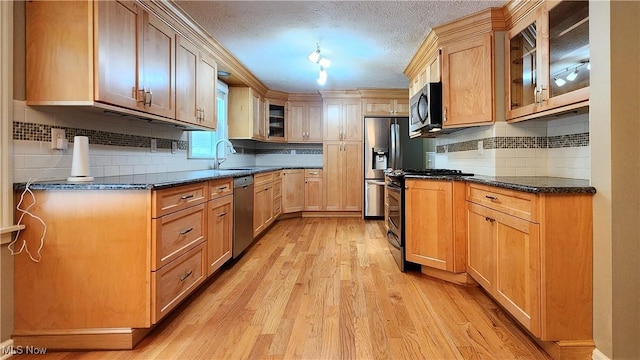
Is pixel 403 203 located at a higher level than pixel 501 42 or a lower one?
lower

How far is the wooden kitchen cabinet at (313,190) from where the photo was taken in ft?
18.7

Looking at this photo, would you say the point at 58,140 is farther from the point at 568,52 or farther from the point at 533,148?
the point at 533,148

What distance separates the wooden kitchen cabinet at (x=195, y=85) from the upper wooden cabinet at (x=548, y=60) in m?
2.62

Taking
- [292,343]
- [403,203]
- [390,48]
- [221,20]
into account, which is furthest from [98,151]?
[390,48]

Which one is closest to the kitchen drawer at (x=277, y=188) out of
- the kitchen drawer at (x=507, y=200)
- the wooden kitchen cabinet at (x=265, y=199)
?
the wooden kitchen cabinet at (x=265, y=199)

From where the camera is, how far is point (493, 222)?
6.84 ft

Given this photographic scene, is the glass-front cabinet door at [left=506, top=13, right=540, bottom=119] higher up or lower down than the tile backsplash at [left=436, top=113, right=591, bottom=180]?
higher up

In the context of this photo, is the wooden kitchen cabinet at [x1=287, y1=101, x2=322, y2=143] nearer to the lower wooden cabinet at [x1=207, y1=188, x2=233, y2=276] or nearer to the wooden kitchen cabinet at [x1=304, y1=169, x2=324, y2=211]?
the wooden kitchen cabinet at [x1=304, y1=169, x2=324, y2=211]

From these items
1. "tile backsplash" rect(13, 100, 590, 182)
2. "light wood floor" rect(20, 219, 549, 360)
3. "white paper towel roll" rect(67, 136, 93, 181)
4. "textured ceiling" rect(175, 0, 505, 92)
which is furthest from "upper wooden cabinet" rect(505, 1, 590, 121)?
"white paper towel roll" rect(67, 136, 93, 181)

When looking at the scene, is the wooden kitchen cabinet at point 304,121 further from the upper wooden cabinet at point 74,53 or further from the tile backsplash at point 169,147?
the upper wooden cabinet at point 74,53

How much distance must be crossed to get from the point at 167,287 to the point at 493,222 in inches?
77.7

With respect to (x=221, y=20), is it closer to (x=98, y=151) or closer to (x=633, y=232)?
(x=98, y=151)

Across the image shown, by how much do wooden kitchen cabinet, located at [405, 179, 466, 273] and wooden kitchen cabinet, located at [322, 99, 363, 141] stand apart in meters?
2.86

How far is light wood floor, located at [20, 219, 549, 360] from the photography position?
5.46 ft
